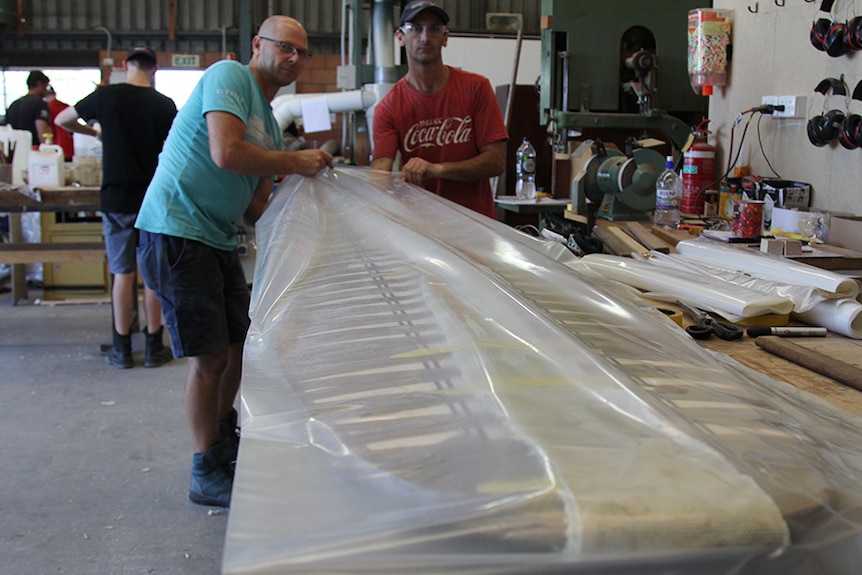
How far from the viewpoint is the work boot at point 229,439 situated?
2486 mm

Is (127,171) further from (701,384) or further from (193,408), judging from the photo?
(701,384)

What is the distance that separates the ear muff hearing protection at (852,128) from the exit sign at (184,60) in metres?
8.75

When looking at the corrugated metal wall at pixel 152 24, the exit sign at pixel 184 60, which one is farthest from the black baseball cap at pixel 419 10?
the exit sign at pixel 184 60

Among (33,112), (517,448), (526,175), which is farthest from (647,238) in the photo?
(33,112)

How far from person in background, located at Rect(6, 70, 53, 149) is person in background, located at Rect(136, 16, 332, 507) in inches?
201

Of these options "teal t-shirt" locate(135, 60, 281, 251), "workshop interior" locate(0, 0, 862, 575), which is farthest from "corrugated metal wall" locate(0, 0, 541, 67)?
"teal t-shirt" locate(135, 60, 281, 251)

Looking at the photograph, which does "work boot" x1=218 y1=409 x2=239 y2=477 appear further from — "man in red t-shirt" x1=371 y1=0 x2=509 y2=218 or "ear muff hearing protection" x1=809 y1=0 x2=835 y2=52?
"ear muff hearing protection" x1=809 y1=0 x2=835 y2=52

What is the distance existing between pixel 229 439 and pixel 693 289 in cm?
158

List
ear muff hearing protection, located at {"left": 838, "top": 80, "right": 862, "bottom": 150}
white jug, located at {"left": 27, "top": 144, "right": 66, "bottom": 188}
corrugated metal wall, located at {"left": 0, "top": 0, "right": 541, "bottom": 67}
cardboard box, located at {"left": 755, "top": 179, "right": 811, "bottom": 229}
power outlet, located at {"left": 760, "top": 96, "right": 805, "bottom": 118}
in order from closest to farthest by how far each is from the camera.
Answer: ear muff hearing protection, located at {"left": 838, "top": 80, "right": 862, "bottom": 150}, cardboard box, located at {"left": 755, "top": 179, "right": 811, "bottom": 229}, power outlet, located at {"left": 760, "top": 96, "right": 805, "bottom": 118}, white jug, located at {"left": 27, "top": 144, "right": 66, "bottom": 188}, corrugated metal wall, located at {"left": 0, "top": 0, "right": 541, "bottom": 67}

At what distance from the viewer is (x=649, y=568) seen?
51 centimetres

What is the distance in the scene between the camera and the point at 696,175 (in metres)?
3.10

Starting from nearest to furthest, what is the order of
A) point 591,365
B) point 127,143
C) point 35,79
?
point 591,365
point 127,143
point 35,79

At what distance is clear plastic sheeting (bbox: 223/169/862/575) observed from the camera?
0.50 m

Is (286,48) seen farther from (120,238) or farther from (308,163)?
(120,238)
